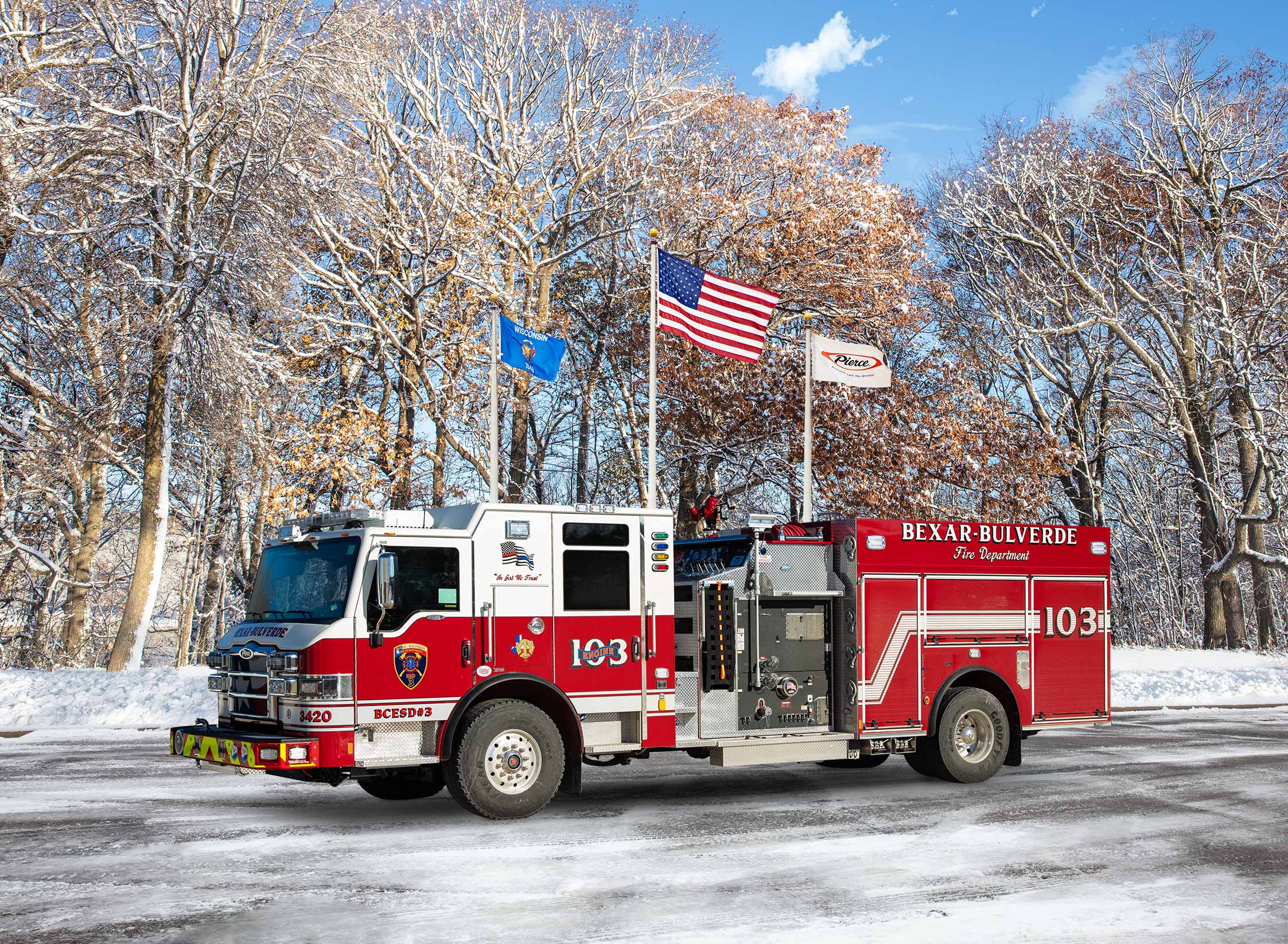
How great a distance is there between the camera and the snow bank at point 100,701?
18.3m

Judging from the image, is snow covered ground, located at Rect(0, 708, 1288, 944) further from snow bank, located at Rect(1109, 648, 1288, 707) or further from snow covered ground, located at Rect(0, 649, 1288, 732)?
snow bank, located at Rect(1109, 648, 1288, 707)

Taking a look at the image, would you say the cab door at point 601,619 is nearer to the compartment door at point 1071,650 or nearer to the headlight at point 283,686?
the headlight at point 283,686

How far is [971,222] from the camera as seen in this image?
37.9 metres

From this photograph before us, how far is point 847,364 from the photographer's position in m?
20.8

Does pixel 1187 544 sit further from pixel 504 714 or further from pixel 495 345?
pixel 504 714

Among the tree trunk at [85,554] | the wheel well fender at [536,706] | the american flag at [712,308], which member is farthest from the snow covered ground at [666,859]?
the tree trunk at [85,554]

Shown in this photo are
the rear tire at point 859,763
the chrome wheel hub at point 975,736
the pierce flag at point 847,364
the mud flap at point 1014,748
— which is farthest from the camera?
the pierce flag at point 847,364

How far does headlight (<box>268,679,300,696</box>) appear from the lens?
32.0ft

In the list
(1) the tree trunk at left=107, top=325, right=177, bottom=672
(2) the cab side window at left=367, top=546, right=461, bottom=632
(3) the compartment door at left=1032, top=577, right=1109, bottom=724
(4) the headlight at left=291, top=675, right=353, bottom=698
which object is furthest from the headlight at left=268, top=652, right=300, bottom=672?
(1) the tree trunk at left=107, top=325, right=177, bottom=672

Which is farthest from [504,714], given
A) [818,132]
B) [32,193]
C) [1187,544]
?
[1187,544]

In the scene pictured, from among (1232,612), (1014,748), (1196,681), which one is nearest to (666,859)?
(1014,748)

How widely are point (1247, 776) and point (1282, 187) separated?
26939mm

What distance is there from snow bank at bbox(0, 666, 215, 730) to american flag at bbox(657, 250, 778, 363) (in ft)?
30.7

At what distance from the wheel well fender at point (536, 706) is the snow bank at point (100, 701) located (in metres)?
9.40
